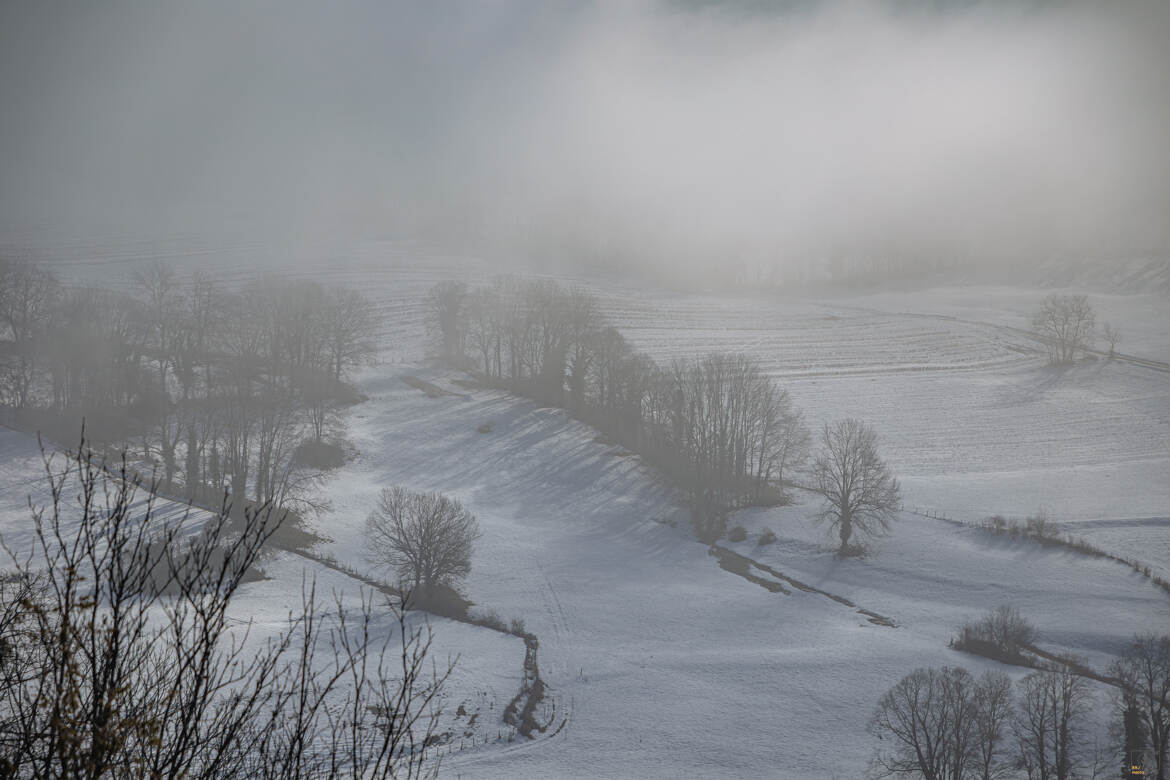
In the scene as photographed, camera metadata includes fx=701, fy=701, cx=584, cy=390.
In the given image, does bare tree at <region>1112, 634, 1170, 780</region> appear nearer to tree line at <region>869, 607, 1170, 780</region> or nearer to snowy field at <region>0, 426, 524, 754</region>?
tree line at <region>869, 607, 1170, 780</region>

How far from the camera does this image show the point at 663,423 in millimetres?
67562

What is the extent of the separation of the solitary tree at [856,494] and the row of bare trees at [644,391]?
5883 mm

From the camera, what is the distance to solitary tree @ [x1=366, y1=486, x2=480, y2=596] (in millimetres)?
42938

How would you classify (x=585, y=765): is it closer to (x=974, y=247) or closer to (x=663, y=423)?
(x=663, y=423)

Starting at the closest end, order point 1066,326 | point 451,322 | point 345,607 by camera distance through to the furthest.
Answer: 1. point 345,607
2. point 451,322
3. point 1066,326

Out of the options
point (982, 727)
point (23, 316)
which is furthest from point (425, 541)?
point (23, 316)

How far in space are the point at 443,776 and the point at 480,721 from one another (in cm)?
396

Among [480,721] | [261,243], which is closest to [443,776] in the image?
[480,721]

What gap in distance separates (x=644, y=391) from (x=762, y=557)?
2475 centimetres

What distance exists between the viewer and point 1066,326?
100 m

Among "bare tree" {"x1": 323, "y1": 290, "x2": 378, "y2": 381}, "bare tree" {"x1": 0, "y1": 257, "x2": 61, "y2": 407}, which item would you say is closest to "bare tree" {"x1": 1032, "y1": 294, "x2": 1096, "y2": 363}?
"bare tree" {"x1": 323, "y1": 290, "x2": 378, "y2": 381}

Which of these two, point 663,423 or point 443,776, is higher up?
point 663,423

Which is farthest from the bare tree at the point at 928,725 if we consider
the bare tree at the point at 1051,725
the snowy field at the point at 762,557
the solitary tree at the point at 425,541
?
the solitary tree at the point at 425,541

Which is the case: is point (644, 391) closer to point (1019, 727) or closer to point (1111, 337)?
point (1019, 727)
